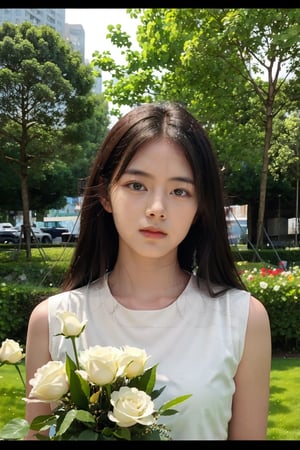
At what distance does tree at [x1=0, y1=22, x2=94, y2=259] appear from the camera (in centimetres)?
1340

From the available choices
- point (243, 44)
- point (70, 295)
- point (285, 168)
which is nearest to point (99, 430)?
point (70, 295)

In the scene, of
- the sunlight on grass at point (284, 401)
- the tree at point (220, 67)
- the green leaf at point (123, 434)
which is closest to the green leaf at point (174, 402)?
the green leaf at point (123, 434)

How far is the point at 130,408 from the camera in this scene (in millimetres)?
970

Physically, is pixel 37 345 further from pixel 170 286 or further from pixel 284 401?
pixel 284 401

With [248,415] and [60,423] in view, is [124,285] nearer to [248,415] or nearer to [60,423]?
[248,415]

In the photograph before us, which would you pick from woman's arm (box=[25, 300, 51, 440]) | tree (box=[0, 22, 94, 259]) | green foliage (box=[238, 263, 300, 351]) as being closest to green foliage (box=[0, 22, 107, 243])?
tree (box=[0, 22, 94, 259])

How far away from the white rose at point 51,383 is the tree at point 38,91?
40.3 ft

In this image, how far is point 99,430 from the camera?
101 cm

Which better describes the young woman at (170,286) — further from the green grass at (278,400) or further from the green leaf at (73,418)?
the green grass at (278,400)

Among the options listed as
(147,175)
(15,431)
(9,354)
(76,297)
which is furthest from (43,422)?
(147,175)

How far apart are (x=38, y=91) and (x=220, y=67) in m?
4.98

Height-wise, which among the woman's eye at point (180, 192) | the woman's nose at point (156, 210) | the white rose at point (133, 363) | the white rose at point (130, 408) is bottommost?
the white rose at point (130, 408)

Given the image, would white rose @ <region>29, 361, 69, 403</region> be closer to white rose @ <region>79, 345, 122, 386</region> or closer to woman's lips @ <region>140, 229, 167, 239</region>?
white rose @ <region>79, 345, 122, 386</region>

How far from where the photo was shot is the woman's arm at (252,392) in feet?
4.50
